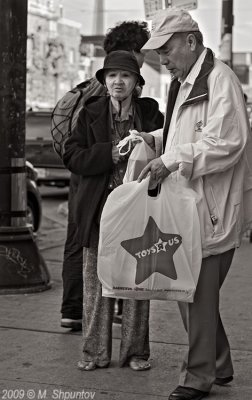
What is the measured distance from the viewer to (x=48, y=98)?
58.9 m

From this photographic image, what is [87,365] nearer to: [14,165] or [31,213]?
[14,165]

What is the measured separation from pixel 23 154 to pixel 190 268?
3.41m

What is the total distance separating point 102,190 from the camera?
202 inches

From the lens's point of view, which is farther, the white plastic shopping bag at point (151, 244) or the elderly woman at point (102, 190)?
the elderly woman at point (102, 190)

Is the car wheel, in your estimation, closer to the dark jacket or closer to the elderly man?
the dark jacket

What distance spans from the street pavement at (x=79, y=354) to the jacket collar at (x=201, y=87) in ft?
5.14

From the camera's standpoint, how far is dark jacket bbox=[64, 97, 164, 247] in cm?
504

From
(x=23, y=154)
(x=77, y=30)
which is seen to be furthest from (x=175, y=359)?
(x=77, y=30)

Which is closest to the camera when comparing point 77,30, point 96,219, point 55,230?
point 96,219

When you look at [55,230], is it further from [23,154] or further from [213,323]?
[213,323]

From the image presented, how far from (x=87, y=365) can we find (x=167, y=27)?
79.4 inches

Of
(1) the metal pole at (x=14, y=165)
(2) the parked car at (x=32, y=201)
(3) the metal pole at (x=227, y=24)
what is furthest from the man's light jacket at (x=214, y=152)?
(3) the metal pole at (x=227, y=24)

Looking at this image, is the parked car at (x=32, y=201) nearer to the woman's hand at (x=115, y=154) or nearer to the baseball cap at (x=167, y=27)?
the woman's hand at (x=115, y=154)

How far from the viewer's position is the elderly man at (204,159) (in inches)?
173
